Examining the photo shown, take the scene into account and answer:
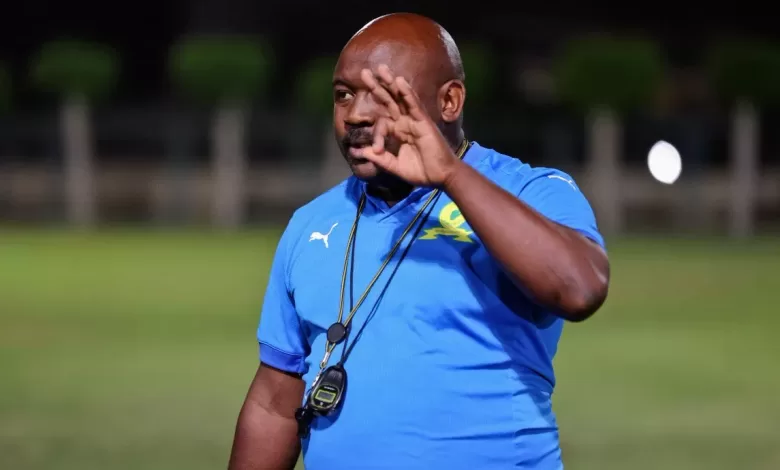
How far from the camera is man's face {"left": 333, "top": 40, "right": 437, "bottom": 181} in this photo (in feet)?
7.89

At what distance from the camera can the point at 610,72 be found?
21.7m

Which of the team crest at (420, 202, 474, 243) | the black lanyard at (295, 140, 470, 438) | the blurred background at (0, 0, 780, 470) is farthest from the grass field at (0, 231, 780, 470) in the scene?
the team crest at (420, 202, 474, 243)

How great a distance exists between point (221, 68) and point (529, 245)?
21.3 metres

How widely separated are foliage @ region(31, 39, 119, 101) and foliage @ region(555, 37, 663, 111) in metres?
8.88

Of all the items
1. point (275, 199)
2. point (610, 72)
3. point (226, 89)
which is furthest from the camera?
point (275, 199)

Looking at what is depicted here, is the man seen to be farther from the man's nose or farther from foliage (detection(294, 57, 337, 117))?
foliage (detection(294, 57, 337, 117))

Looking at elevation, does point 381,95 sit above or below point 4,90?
below

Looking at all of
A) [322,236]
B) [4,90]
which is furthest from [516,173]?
[4,90]

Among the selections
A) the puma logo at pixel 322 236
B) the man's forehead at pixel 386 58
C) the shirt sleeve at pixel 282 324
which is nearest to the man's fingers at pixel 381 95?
the man's forehead at pixel 386 58

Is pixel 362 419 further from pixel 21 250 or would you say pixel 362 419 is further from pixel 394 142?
pixel 21 250

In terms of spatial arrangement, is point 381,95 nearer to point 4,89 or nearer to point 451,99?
point 451,99

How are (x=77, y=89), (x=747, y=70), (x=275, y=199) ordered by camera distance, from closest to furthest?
(x=747, y=70), (x=77, y=89), (x=275, y=199)

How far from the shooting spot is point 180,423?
6.99m

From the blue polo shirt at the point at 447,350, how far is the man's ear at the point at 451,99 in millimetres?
143
